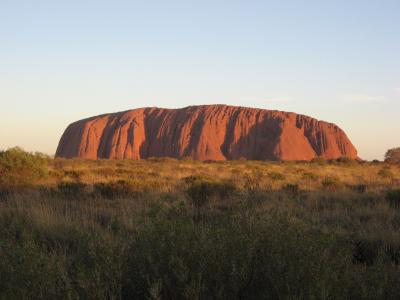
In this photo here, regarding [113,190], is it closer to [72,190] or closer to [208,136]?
[72,190]

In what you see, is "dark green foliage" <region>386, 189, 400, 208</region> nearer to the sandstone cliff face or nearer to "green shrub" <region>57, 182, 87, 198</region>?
"green shrub" <region>57, 182, 87, 198</region>

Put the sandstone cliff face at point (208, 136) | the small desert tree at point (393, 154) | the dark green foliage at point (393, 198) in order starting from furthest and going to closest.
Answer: the sandstone cliff face at point (208, 136)
the small desert tree at point (393, 154)
the dark green foliage at point (393, 198)

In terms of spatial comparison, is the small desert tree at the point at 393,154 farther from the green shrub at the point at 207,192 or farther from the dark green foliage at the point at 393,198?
the green shrub at the point at 207,192

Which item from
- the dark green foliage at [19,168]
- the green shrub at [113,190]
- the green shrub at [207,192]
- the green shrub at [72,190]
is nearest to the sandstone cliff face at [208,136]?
the dark green foliage at [19,168]

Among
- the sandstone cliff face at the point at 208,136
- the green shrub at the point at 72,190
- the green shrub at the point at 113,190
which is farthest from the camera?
the sandstone cliff face at the point at 208,136

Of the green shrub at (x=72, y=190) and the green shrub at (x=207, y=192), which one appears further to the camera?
the green shrub at (x=72, y=190)

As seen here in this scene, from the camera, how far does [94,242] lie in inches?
146

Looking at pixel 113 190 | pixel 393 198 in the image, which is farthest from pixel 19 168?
pixel 393 198

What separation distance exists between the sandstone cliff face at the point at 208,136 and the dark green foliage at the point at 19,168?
→ 5518 centimetres

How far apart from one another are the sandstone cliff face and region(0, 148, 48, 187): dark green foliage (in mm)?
55185

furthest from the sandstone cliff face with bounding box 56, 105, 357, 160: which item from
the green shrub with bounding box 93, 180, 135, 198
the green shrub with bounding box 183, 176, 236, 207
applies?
the green shrub with bounding box 93, 180, 135, 198

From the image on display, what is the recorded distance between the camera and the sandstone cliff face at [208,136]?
237 feet

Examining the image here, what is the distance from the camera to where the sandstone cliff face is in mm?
72125

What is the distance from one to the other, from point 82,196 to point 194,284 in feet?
28.1
